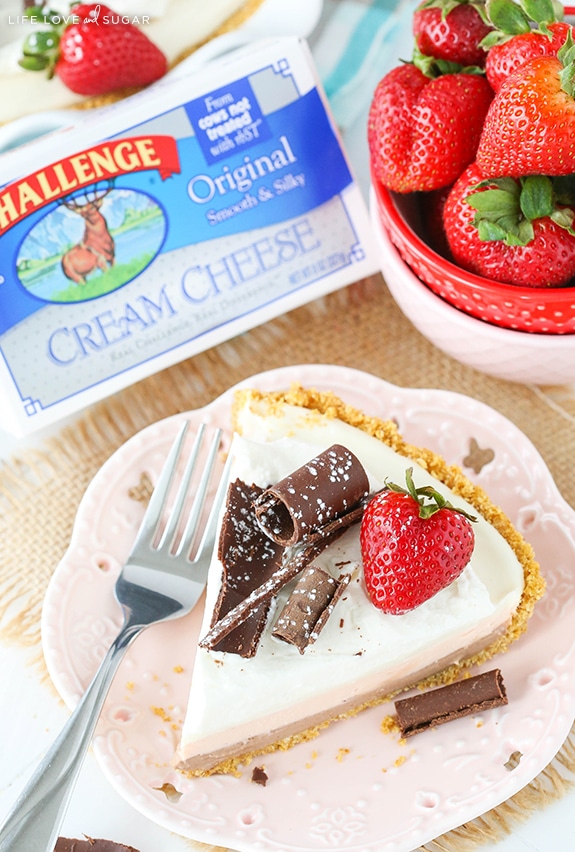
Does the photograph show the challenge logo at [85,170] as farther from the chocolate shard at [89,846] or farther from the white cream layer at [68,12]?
the chocolate shard at [89,846]

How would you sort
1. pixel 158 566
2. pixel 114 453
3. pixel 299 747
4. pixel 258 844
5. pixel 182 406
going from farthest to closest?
pixel 182 406 < pixel 114 453 < pixel 158 566 < pixel 299 747 < pixel 258 844

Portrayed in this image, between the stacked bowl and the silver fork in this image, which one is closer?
the silver fork

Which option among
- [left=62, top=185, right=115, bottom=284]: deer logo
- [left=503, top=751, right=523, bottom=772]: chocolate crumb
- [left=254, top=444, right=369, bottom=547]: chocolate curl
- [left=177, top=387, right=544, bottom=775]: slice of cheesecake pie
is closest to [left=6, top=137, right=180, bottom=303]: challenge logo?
[left=62, top=185, right=115, bottom=284]: deer logo

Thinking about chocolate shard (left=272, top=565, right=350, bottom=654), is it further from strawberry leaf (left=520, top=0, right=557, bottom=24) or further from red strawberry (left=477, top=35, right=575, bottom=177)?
strawberry leaf (left=520, top=0, right=557, bottom=24)

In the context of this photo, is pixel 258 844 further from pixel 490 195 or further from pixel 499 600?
pixel 490 195

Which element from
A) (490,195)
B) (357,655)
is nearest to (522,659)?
(357,655)

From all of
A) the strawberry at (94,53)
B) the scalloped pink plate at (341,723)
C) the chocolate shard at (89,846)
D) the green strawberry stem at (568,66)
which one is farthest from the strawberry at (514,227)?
the chocolate shard at (89,846)

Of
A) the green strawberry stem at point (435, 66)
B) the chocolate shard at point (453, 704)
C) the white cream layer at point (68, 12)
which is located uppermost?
the white cream layer at point (68, 12)
